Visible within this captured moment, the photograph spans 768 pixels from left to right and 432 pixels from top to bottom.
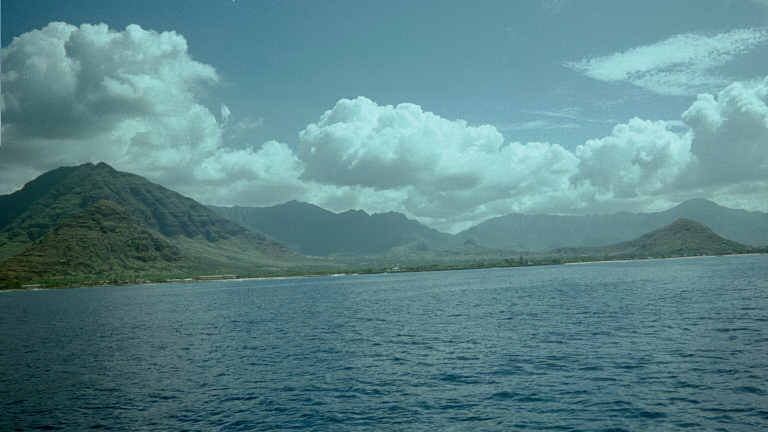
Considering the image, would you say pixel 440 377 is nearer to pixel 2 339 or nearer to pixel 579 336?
pixel 579 336

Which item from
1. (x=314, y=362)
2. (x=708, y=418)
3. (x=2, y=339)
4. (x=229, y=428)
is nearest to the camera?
(x=708, y=418)

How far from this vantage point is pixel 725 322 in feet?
262

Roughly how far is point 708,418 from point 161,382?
58.7 meters

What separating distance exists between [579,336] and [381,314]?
6015cm

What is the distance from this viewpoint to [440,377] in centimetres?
5444

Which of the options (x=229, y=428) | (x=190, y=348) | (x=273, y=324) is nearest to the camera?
(x=229, y=428)

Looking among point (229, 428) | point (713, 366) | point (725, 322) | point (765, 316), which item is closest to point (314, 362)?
point (229, 428)

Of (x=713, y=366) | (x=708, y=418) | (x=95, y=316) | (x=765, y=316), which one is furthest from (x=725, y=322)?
(x=95, y=316)

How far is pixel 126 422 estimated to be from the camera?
143 ft

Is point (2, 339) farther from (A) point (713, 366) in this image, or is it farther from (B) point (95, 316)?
(A) point (713, 366)

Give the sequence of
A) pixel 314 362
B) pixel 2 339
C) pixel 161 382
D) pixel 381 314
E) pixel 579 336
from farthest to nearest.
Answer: pixel 381 314 < pixel 2 339 < pixel 579 336 < pixel 314 362 < pixel 161 382

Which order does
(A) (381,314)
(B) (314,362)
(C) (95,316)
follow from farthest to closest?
(C) (95,316)
(A) (381,314)
(B) (314,362)

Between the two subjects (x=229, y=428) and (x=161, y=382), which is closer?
(x=229, y=428)

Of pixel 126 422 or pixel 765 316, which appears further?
pixel 765 316
